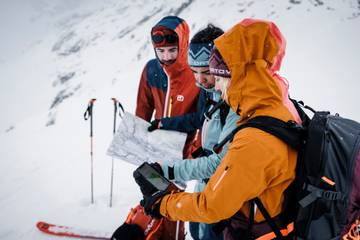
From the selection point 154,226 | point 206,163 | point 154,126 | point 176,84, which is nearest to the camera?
point 206,163

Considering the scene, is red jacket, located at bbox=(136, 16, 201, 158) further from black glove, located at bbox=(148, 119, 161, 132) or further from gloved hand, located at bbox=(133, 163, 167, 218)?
gloved hand, located at bbox=(133, 163, 167, 218)

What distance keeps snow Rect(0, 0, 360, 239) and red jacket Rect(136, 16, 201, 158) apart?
0.38m

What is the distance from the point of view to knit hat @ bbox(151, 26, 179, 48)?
2.65m

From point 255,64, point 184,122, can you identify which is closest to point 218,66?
point 255,64

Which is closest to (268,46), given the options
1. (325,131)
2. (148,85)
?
(325,131)

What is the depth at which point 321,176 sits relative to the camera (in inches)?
46.8

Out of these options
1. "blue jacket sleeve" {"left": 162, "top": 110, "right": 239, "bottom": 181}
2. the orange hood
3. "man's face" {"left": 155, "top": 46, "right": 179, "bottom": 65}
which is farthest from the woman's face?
"man's face" {"left": 155, "top": 46, "right": 179, "bottom": 65}

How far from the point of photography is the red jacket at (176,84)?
8.98ft

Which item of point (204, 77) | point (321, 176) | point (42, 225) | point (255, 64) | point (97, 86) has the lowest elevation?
point (42, 225)

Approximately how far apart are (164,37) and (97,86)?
8.06 m

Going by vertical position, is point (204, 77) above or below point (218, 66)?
below

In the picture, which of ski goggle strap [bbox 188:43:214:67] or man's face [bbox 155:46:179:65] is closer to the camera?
ski goggle strap [bbox 188:43:214:67]

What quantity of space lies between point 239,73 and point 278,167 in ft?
1.43

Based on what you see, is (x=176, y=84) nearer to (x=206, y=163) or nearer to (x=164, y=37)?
(x=164, y=37)
